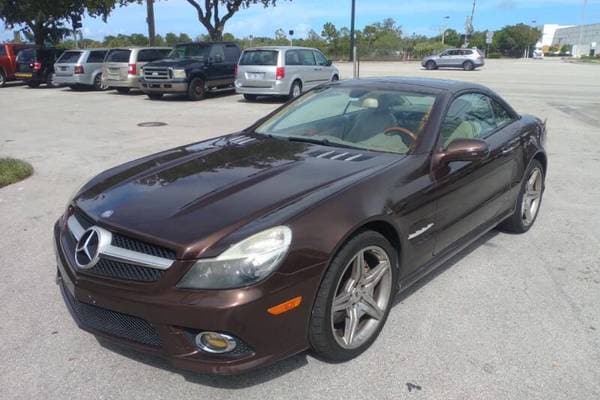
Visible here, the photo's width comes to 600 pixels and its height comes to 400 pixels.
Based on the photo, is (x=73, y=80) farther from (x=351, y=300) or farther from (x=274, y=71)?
(x=351, y=300)

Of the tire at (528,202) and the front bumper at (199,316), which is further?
the tire at (528,202)

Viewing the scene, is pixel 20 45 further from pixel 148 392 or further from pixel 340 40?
pixel 340 40

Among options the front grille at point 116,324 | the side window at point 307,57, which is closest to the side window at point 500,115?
the front grille at point 116,324

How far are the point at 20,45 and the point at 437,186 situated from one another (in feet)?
81.8

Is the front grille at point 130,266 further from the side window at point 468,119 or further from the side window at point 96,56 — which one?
the side window at point 96,56

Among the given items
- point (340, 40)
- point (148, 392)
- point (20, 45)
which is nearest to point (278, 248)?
point (148, 392)

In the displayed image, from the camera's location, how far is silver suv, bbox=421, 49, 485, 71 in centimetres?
4053

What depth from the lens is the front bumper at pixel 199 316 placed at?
2.43 meters

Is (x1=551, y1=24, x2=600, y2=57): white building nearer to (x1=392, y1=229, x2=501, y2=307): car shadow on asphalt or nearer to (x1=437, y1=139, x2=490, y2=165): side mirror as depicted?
(x1=392, y1=229, x2=501, y2=307): car shadow on asphalt

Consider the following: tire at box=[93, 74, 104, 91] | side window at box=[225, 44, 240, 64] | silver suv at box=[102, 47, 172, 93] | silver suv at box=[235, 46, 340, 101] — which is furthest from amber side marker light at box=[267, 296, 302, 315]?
tire at box=[93, 74, 104, 91]

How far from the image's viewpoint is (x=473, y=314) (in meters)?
3.56

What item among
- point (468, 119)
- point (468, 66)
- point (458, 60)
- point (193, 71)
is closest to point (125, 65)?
point (193, 71)

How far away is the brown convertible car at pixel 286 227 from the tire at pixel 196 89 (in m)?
13.5

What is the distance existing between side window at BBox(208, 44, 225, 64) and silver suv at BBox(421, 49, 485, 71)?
27.1 meters
